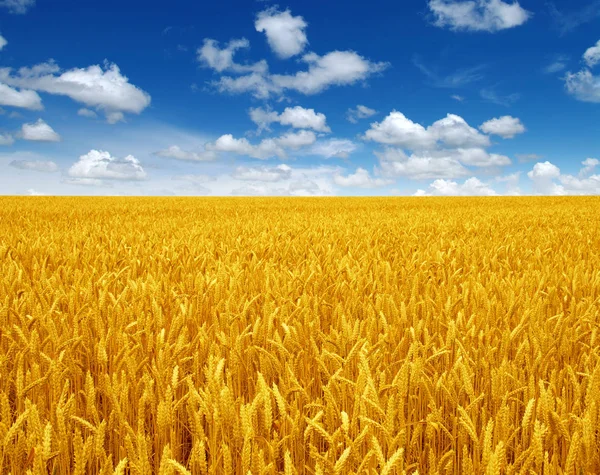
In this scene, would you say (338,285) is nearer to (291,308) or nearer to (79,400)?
(291,308)

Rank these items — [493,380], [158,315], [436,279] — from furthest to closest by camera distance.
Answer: [436,279] < [158,315] < [493,380]

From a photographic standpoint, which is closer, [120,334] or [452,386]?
[452,386]

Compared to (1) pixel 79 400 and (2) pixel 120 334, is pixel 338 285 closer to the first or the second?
(2) pixel 120 334

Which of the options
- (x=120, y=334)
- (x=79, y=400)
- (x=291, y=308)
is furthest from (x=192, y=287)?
(x=79, y=400)

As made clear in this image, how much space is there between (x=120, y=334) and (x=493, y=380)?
1334 mm

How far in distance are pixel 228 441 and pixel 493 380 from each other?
2.56 feet

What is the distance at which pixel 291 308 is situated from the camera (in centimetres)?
244

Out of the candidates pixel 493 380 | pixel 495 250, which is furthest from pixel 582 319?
pixel 495 250

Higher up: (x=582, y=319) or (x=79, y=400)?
(x=582, y=319)

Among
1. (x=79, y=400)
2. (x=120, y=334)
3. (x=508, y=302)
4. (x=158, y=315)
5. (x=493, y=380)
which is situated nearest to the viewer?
(x=493, y=380)

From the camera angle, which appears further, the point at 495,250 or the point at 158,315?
the point at 495,250

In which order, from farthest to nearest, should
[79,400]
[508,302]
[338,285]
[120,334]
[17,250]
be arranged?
[17,250], [338,285], [508,302], [120,334], [79,400]

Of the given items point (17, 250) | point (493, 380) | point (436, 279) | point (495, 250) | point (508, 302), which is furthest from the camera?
point (495, 250)

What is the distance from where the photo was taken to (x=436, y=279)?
3201 mm
